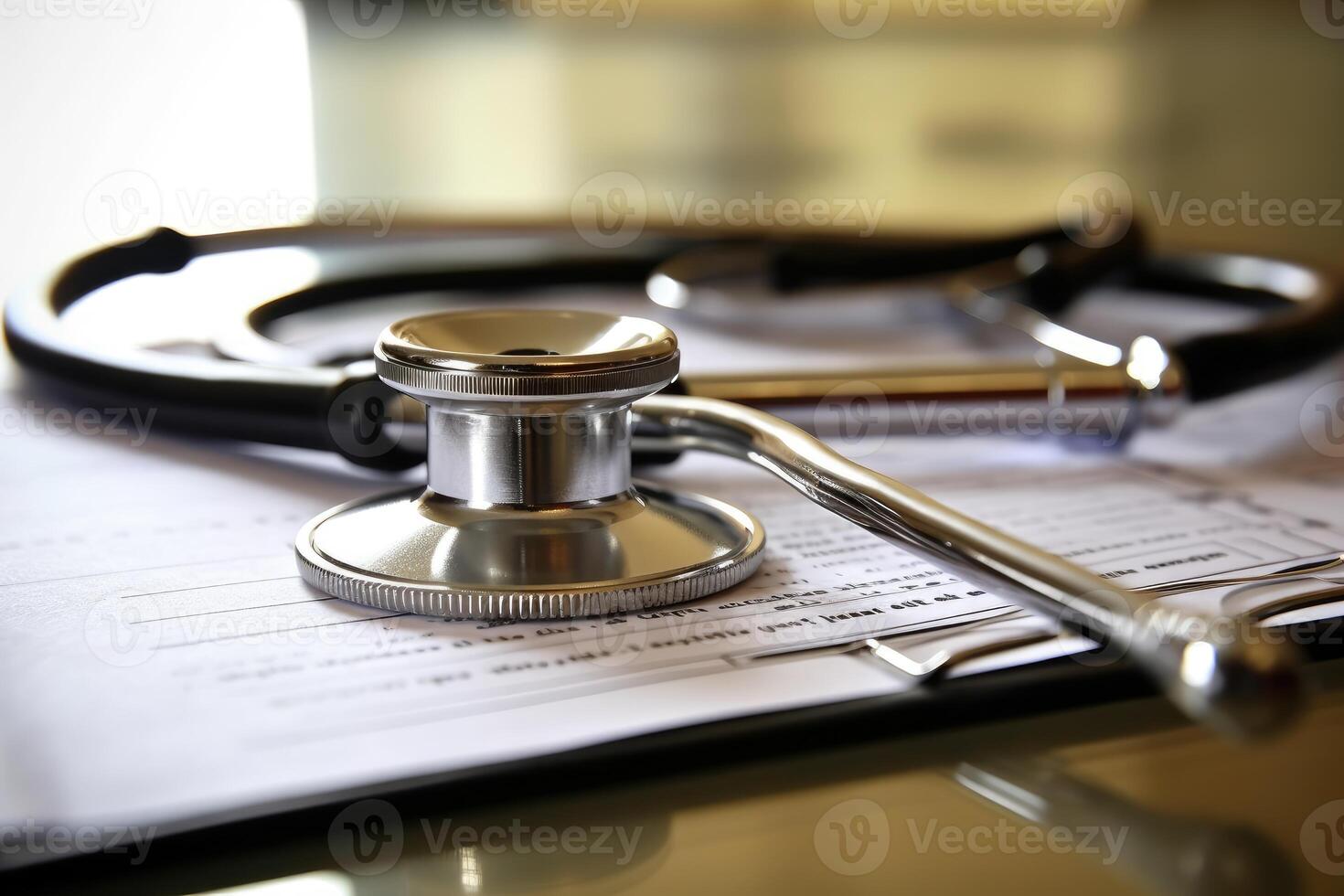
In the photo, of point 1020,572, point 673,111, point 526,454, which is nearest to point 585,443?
point 526,454

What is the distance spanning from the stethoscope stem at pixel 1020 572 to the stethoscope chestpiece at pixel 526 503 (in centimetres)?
5

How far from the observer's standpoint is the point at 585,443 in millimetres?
551

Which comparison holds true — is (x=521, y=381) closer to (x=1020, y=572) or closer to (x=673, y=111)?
(x=1020, y=572)

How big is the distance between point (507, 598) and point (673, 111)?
2.15 m

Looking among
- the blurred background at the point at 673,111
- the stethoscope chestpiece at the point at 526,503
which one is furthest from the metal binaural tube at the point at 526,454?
the blurred background at the point at 673,111

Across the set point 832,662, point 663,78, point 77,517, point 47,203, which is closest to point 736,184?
point 663,78

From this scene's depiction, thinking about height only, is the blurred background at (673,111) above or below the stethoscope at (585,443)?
above

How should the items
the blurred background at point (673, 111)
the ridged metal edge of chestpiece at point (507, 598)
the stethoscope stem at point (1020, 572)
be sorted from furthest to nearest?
1. the blurred background at point (673, 111)
2. the ridged metal edge of chestpiece at point (507, 598)
3. the stethoscope stem at point (1020, 572)

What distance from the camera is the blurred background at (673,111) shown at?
1.65 m

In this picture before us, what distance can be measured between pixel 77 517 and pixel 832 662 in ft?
1.35

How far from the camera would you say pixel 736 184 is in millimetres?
2104

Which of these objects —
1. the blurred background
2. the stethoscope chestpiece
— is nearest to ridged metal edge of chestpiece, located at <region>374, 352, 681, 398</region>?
the stethoscope chestpiece

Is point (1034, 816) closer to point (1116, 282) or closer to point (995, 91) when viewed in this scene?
point (1116, 282)

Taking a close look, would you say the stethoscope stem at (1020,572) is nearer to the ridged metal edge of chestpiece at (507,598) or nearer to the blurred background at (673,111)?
the ridged metal edge of chestpiece at (507,598)
